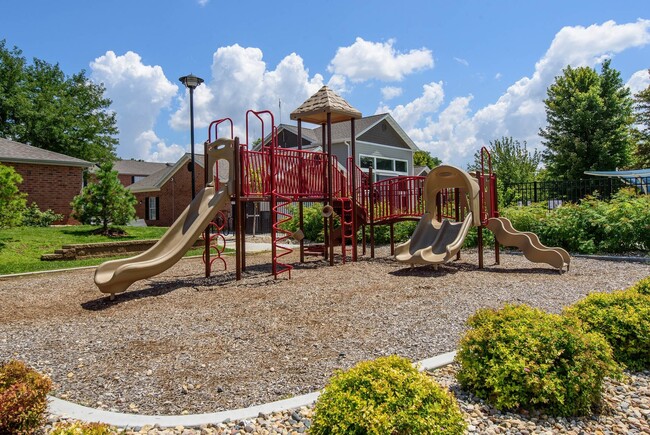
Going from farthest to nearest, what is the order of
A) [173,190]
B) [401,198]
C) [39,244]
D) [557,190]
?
[173,190]
[557,190]
[39,244]
[401,198]

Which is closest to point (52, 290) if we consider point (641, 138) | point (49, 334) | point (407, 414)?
point (49, 334)

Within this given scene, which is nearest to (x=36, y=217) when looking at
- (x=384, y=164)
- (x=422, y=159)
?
(x=384, y=164)

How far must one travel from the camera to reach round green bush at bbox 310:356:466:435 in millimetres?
2361

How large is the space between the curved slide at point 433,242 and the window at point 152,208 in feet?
88.7

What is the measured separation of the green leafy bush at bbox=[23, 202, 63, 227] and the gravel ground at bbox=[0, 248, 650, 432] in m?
10.8

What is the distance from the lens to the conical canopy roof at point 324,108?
1143 centimetres

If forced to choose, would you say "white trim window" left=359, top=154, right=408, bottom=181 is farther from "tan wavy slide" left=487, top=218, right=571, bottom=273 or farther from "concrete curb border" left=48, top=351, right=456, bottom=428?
"concrete curb border" left=48, top=351, right=456, bottom=428

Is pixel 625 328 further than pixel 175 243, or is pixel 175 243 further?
pixel 175 243

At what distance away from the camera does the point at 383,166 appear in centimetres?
2939

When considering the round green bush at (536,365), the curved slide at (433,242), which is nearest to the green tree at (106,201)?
the curved slide at (433,242)

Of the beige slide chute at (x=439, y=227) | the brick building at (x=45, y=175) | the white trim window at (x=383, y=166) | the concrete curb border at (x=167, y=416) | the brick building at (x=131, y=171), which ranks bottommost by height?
the concrete curb border at (x=167, y=416)

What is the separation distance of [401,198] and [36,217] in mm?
15668

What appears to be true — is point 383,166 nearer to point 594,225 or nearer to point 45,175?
point 594,225

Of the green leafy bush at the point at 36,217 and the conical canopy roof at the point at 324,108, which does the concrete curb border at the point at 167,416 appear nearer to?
the conical canopy roof at the point at 324,108
